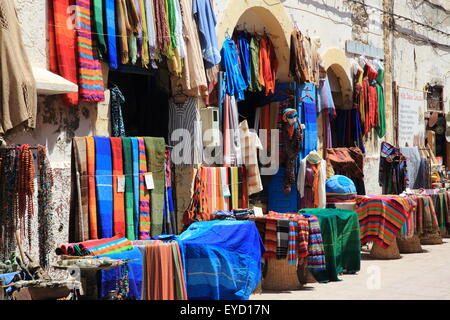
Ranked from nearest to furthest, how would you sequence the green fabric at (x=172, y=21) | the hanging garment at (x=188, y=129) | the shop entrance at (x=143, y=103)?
the green fabric at (x=172, y=21) → the hanging garment at (x=188, y=129) → the shop entrance at (x=143, y=103)

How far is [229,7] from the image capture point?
9.70 meters

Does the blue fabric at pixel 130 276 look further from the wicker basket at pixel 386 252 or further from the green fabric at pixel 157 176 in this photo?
the wicker basket at pixel 386 252

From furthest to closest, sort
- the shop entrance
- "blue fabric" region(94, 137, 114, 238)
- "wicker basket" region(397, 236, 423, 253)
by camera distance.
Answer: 1. "wicker basket" region(397, 236, 423, 253)
2. the shop entrance
3. "blue fabric" region(94, 137, 114, 238)

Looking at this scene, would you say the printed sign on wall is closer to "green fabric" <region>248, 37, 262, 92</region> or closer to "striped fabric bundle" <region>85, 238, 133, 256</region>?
"green fabric" <region>248, 37, 262, 92</region>

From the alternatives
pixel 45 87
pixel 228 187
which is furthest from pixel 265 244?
pixel 45 87

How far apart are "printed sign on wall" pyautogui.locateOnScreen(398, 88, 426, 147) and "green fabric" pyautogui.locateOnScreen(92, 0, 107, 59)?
9390mm

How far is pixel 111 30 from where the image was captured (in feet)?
24.2

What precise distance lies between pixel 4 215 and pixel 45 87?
126 cm

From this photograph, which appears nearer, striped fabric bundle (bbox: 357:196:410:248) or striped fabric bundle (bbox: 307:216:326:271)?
striped fabric bundle (bbox: 307:216:326:271)

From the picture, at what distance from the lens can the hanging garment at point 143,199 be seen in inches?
289

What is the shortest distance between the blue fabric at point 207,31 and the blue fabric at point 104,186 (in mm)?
2368

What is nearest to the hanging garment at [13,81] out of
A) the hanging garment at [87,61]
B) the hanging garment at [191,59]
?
the hanging garment at [87,61]

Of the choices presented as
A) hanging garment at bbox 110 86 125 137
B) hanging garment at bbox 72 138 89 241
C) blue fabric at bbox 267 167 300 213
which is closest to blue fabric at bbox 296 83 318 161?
blue fabric at bbox 267 167 300 213

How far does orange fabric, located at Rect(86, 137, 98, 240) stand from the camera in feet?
22.1
